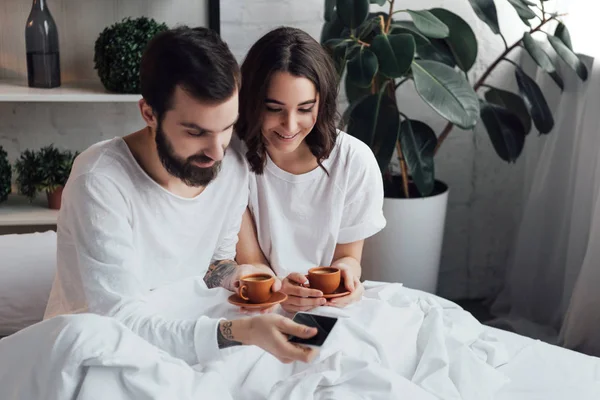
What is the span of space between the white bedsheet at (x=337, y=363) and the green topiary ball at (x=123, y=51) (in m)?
1.08

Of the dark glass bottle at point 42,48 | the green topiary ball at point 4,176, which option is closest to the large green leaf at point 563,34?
the dark glass bottle at point 42,48

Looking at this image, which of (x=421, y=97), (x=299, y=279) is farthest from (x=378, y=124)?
(x=299, y=279)

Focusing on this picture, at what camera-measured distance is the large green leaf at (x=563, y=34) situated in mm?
2859

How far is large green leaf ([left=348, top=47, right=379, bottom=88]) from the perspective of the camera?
8.39ft

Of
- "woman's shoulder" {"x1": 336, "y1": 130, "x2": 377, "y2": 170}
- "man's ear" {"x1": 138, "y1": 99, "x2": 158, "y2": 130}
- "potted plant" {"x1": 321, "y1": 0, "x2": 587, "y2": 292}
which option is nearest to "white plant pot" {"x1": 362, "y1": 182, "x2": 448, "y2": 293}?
"potted plant" {"x1": 321, "y1": 0, "x2": 587, "y2": 292}

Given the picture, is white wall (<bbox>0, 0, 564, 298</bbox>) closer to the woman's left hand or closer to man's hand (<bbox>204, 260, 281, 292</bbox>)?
man's hand (<bbox>204, 260, 281, 292</bbox>)

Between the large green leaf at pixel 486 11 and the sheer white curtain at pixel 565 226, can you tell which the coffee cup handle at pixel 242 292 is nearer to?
the sheer white curtain at pixel 565 226

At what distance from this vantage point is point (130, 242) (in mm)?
1685

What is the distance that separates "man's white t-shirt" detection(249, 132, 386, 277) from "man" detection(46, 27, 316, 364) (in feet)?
1.14

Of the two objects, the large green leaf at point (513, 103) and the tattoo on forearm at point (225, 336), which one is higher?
the large green leaf at point (513, 103)

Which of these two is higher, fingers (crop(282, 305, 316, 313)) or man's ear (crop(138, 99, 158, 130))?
man's ear (crop(138, 99, 158, 130))

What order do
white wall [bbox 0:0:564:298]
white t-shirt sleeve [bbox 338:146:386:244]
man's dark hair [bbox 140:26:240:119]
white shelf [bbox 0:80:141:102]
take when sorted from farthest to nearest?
white wall [bbox 0:0:564:298], white shelf [bbox 0:80:141:102], white t-shirt sleeve [bbox 338:146:386:244], man's dark hair [bbox 140:26:240:119]

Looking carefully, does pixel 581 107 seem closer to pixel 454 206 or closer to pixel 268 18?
pixel 454 206

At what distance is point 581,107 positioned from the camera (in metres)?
2.90
